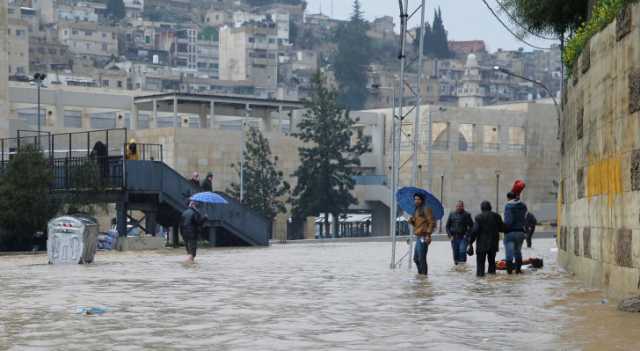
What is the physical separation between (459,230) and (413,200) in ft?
12.2

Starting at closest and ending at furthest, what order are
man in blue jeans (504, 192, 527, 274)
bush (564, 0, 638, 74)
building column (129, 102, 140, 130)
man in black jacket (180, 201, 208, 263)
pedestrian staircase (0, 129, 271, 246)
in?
bush (564, 0, 638, 74)
man in blue jeans (504, 192, 527, 274)
man in black jacket (180, 201, 208, 263)
pedestrian staircase (0, 129, 271, 246)
building column (129, 102, 140, 130)

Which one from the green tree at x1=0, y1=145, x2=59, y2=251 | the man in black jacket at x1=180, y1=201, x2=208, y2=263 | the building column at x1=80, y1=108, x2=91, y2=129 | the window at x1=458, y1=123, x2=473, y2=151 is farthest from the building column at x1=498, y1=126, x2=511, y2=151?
the man in black jacket at x1=180, y1=201, x2=208, y2=263

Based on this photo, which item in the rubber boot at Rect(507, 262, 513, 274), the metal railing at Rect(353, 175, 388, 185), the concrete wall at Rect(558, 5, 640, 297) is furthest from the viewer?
the metal railing at Rect(353, 175, 388, 185)

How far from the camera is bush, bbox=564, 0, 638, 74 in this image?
18.2 metres

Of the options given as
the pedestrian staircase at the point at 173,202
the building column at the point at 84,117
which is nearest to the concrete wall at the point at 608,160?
the pedestrian staircase at the point at 173,202

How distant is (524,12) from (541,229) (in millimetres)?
46647

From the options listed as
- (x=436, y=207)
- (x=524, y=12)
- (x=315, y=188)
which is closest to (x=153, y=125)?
(x=315, y=188)

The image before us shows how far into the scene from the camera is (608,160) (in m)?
17.5

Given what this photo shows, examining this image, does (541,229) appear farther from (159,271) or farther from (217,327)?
(217,327)

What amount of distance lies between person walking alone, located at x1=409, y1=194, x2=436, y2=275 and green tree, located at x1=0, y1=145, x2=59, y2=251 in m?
19.1

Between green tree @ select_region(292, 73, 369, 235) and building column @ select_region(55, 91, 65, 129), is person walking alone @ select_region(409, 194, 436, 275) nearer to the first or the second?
green tree @ select_region(292, 73, 369, 235)

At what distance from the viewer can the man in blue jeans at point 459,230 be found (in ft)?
94.5

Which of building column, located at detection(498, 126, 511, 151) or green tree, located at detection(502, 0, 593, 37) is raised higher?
building column, located at detection(498, 126, 511, 151)

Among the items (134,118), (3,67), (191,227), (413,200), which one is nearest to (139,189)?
(191,227)
